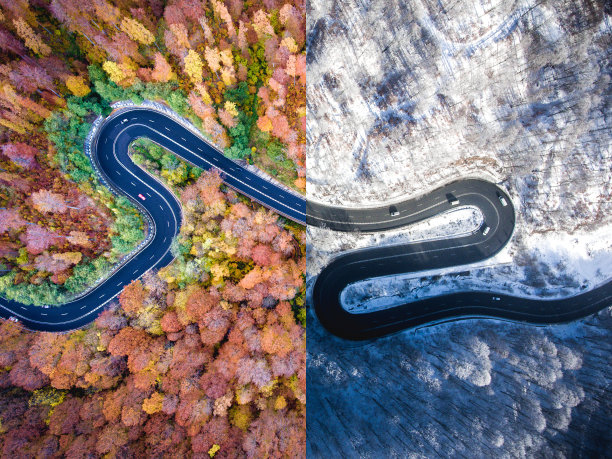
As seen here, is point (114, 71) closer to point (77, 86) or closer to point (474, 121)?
point (77, 86)

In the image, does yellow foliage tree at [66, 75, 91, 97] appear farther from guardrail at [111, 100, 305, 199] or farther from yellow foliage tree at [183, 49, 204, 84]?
yellow foliage tree at [183, 49, 204, 84]

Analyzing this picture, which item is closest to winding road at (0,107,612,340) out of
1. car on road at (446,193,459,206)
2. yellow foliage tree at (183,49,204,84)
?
car on road at (446,193,459,206)

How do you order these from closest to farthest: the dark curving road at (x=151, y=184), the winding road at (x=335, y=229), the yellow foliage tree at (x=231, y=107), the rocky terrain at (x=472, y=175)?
the rocky terrain at (x=472, y=175) < the yellow foliage tree at (x=231, y=107) < the winding road at (x=335, y=229) < the dark curving road at (x=151, y=184)

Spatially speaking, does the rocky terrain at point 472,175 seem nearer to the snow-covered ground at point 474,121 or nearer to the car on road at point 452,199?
the snow-covered ground at point 474,121

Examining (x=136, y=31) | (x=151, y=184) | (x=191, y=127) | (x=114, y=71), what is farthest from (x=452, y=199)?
(x=114, y=71)

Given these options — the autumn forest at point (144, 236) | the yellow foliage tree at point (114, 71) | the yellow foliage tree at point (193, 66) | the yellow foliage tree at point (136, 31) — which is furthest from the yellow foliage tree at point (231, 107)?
the yellow foliage tree at point (114, 71)

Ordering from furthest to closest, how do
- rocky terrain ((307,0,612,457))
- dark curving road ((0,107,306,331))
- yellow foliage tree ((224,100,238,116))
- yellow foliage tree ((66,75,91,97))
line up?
dark curving road ((0,107,306,331))
yellow foliage tree ((224,100,238,116))
yellow foliage tree ((66,75,91,97))
rocky terrain ((307,0,612,457))
